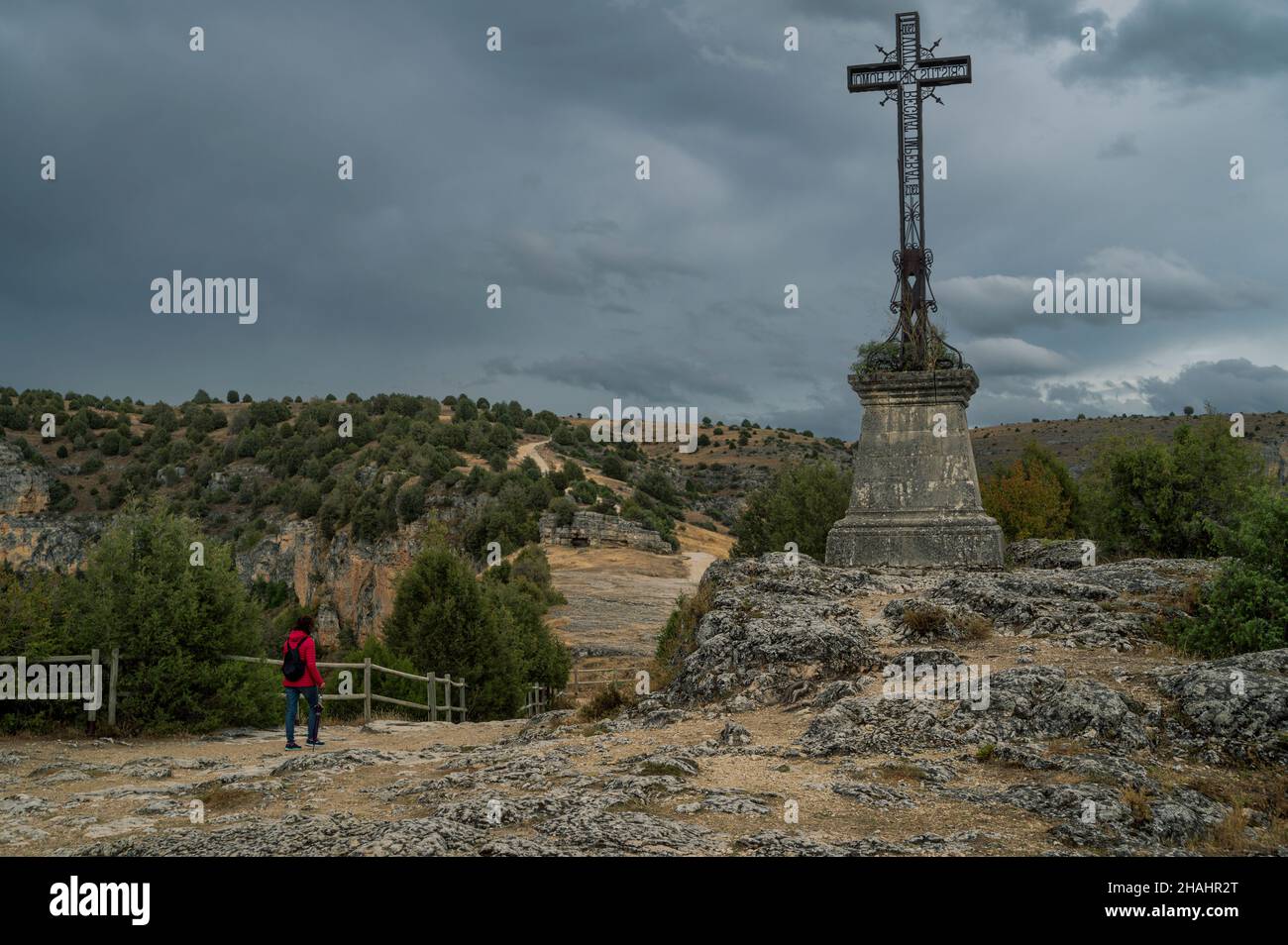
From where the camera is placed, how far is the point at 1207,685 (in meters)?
8.01

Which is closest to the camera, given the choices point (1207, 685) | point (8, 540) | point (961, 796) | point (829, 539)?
point (961, 796)

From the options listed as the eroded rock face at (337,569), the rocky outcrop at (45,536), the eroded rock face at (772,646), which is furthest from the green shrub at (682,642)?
the rocky outcrop at (45,536)

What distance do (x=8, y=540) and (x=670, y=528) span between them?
140 feet

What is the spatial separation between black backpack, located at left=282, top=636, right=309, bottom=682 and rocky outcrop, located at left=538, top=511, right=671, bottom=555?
100 ft

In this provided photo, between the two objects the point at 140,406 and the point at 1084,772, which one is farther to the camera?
the point at 140,406

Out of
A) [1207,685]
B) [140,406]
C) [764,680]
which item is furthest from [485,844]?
[140,406]

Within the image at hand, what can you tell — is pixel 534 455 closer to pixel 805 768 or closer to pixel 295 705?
pixel 295 705

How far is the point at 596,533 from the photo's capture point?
42094 mm

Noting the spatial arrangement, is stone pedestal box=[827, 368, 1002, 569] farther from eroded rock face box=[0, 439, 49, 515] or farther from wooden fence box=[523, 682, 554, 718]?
eroded rock face box=[0, 439, 49, 515]

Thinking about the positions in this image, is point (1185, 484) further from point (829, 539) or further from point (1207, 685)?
point (1207, 685)

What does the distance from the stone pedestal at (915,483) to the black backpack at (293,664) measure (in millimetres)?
9459

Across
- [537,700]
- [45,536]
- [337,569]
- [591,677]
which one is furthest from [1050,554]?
[45,536]

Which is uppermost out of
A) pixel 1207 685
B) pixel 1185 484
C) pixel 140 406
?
pixel 140 406

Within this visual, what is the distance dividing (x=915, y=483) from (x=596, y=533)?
86.3 feet
